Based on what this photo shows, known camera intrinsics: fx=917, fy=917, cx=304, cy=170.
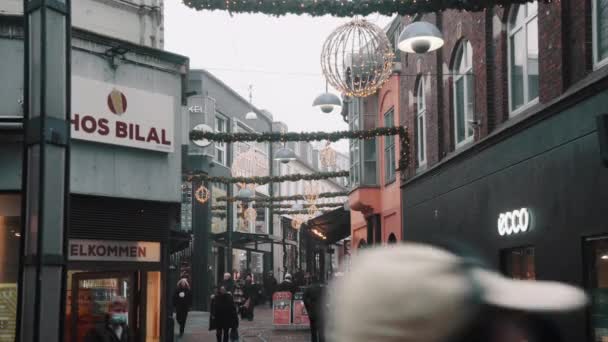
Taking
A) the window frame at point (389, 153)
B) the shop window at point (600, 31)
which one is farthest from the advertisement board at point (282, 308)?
the shop window at point (600, 31)

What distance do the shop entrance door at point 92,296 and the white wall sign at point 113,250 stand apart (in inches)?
11.2

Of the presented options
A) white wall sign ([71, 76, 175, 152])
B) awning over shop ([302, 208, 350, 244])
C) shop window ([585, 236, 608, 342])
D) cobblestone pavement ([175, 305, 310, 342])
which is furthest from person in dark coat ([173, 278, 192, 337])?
shop window ([585, 236, 608, 342])

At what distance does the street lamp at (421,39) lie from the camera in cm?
1334

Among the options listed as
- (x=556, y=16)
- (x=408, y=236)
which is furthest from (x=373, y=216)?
(x=556, y=16)

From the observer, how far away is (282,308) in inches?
1088

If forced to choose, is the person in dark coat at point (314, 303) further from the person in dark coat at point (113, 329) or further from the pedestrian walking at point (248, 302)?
the pedestrian walking at point (248, 302)

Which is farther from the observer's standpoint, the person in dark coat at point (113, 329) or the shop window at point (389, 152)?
the shop window at point (389, 152)

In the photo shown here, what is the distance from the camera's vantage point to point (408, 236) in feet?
79.2

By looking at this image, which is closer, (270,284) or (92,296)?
(92,296)

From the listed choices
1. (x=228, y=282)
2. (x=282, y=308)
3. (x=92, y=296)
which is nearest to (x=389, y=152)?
(x=282, y=308)

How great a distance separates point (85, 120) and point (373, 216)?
14788mm

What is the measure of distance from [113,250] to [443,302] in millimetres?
14848

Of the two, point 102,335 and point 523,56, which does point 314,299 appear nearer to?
point 523,56

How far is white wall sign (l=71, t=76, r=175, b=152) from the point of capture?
15.2 metres
